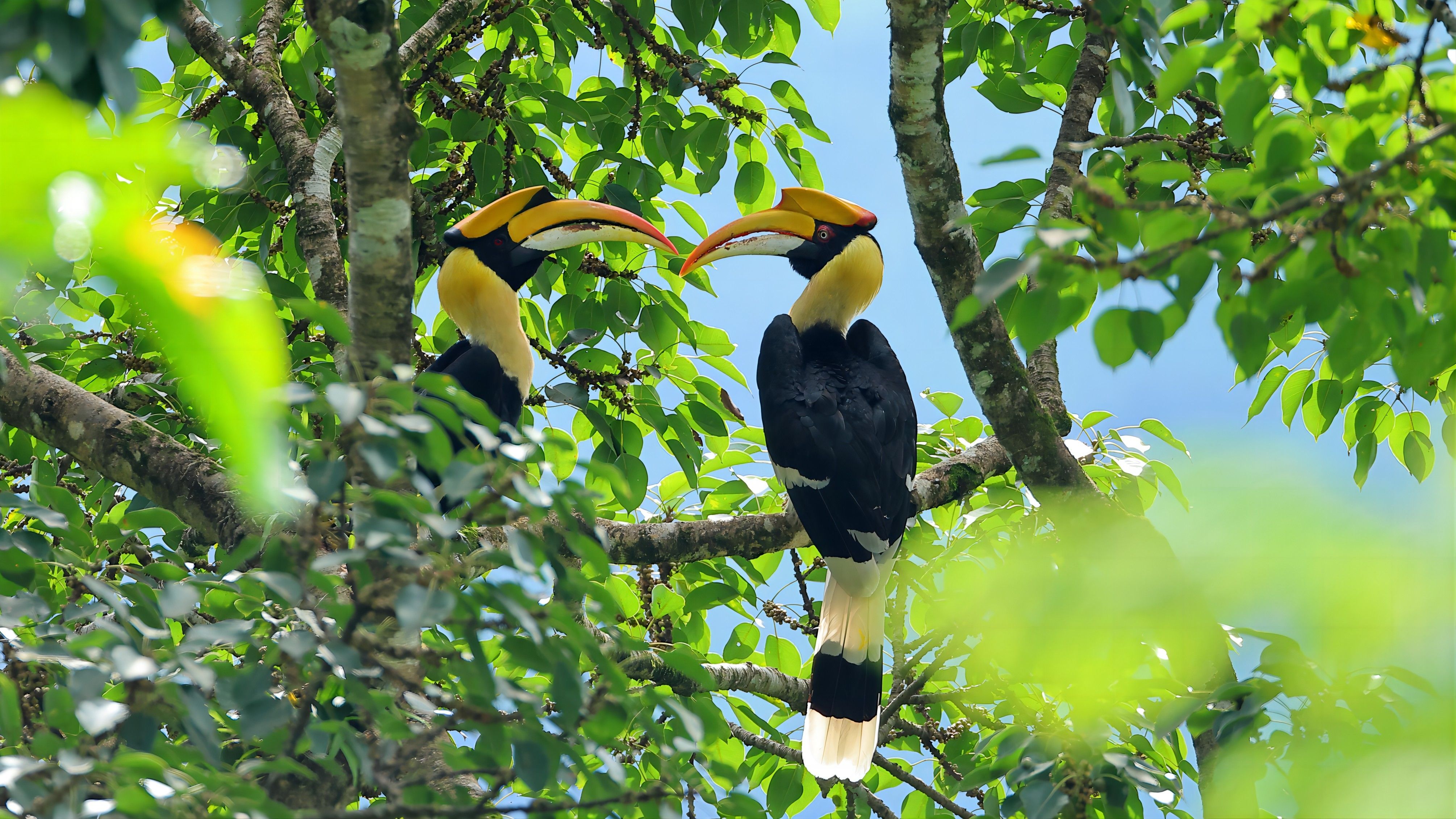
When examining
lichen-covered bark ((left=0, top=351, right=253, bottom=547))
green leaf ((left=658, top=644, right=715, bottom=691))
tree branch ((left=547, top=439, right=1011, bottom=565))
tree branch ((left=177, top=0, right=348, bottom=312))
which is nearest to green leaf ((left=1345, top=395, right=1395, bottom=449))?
tree branch ((left=547, top=439, right=1011, bottom=565))

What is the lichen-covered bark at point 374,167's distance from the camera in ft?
6.78

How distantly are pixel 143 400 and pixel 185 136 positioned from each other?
3.39 meters

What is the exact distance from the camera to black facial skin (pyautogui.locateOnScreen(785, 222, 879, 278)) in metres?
4.20

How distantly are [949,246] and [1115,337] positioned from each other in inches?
65.5

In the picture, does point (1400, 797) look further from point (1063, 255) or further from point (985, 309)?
point (985, 309)

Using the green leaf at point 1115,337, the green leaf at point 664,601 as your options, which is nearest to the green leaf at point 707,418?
the green leaf at point 664,601

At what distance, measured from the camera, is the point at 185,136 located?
578 mm

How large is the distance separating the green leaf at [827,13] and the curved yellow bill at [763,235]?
77cm

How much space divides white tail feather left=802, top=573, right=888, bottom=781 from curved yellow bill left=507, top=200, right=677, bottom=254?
52.3 inches

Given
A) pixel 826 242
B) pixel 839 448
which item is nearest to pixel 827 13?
pixel 826 242

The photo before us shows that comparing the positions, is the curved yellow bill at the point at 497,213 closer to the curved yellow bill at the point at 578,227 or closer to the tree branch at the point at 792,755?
the curved yellow bill at the point at 578,227

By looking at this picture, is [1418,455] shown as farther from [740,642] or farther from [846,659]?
[740,642]

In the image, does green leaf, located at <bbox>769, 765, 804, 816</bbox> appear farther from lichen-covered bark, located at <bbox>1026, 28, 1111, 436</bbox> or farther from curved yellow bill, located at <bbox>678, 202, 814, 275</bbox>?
curved yellow bill, located at <bbox>678, 202, 814, 275</bbox>

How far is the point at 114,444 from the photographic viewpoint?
3.05 metres
